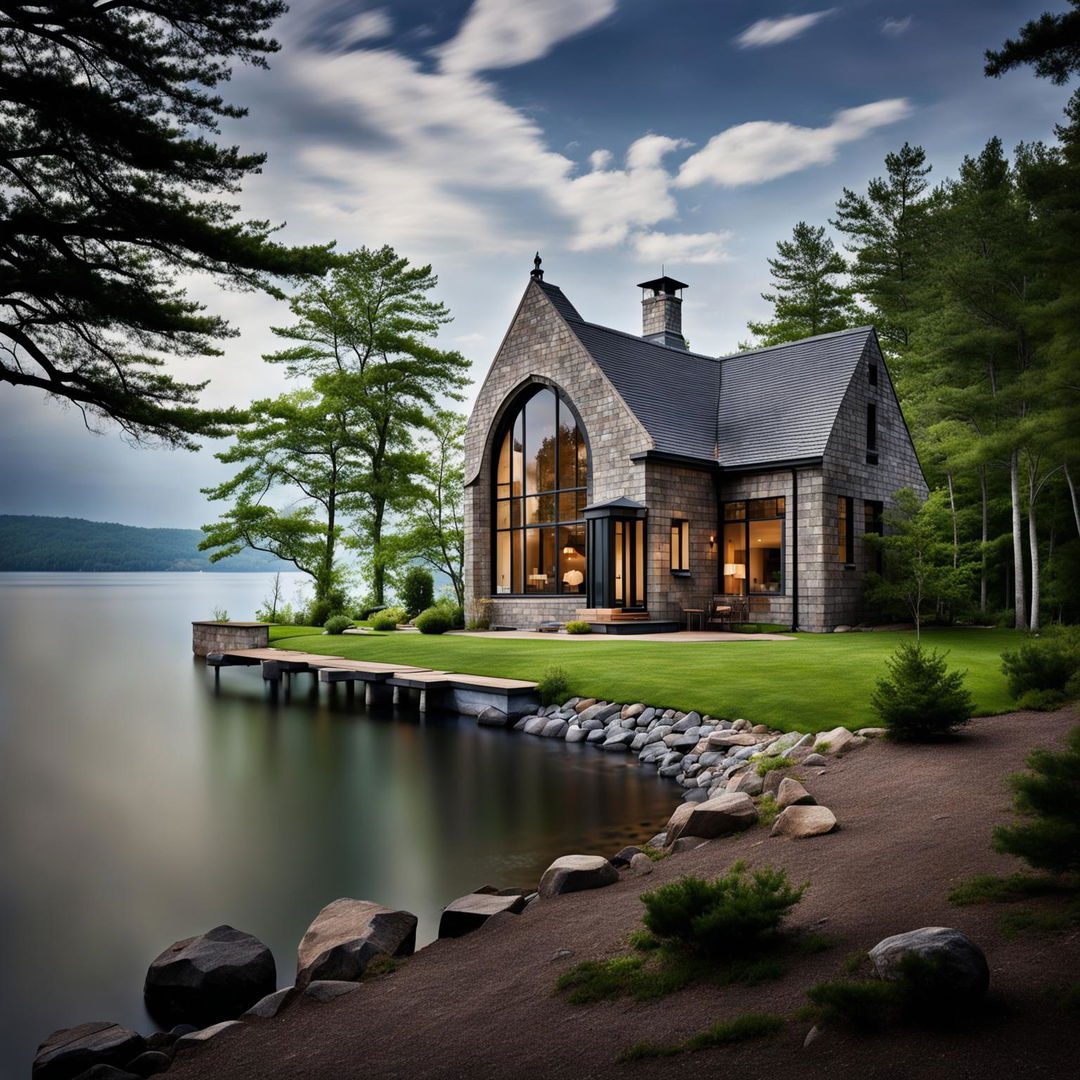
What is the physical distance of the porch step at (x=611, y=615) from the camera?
20391mm

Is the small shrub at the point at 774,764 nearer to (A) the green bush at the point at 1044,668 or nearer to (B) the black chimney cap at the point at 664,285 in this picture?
(A) the green bush at the point at 1044,668

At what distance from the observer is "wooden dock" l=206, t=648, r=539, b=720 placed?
13602mm

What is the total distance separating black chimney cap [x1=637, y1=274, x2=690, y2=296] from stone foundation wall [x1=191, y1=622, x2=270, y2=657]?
16.5 meters

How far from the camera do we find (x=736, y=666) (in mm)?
13141

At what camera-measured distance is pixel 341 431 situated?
30.8 m

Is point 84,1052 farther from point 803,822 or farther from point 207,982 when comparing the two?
point 803,822

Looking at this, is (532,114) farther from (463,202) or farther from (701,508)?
(701,508)

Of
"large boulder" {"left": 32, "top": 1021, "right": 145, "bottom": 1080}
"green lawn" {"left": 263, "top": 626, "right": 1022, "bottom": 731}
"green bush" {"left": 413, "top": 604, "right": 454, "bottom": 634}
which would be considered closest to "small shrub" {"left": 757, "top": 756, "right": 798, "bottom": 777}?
"green lawn" {"left": 263, "top": 626, "right": 1022, "bottom": 731}

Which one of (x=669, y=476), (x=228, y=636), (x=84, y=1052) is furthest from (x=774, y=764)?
(x=228, y=636)

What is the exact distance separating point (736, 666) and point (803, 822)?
7.42 m

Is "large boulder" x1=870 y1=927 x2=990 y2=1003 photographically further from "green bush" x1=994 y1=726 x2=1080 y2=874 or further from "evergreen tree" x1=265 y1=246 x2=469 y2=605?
"evergreen tree" x1=265 y1=246 x2=469 y2=605

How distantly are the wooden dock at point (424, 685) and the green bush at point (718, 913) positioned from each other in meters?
9.58

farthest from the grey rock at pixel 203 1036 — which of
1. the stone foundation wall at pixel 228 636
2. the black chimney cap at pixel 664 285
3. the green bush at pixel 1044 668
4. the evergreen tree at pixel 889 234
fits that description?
the evergreen tree at pixel 889 234

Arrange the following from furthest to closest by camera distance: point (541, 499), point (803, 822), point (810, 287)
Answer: point (810, 287) → point (541, 499) → point (803, 822)
